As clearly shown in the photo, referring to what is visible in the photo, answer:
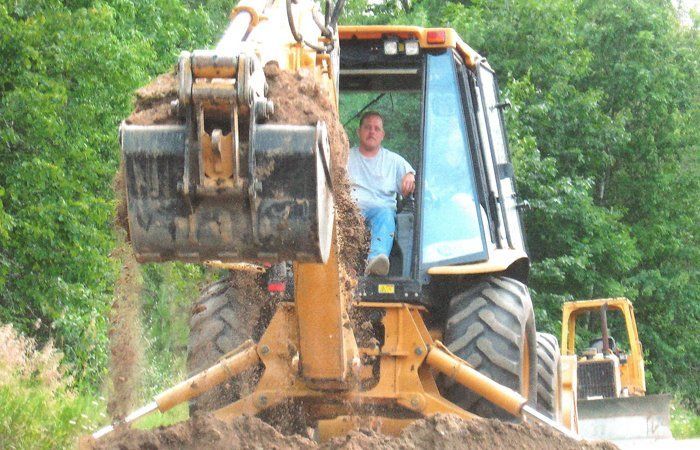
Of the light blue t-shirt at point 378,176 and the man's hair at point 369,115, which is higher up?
the man's hair at point 369,115

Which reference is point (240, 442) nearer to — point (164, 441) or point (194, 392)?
point (164, 441)

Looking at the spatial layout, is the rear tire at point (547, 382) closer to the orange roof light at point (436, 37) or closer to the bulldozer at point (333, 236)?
the bulldozer at point (333, 236)

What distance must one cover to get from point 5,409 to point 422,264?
2538 mm

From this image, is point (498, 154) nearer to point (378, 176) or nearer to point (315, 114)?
point (378, 176)

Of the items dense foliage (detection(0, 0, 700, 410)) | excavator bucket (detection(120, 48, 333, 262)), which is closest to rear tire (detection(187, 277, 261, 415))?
excavator bucket (detection(120, 48, 333, 262))

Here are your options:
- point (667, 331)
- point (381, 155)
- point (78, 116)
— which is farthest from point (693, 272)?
point (381, 155)

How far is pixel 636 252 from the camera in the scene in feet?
77.5

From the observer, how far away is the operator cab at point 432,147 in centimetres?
691

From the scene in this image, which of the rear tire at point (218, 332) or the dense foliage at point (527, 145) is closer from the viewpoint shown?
the rear tire at point (218, 332)

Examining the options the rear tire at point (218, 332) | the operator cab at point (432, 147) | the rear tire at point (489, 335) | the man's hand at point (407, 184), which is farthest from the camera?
the man's hand at point (407, 184)

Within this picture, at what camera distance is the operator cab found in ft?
22.7

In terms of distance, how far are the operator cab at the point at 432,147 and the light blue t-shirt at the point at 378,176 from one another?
0.42 ft

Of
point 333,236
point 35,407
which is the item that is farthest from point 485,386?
point 35,407

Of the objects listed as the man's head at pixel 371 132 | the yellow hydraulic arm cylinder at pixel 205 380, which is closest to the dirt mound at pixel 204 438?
the yellow hydraulic arm cylinder at pixel 205 380
